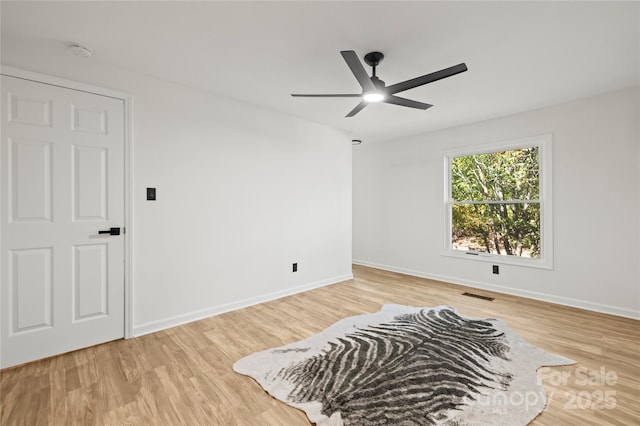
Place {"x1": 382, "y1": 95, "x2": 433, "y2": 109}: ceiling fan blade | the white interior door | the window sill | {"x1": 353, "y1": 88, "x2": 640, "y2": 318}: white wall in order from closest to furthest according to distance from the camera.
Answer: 1. the white interior door
2. {"x1": 382, "y1": 95, "x2": 433, "y2": 109}: ceiling fan blade
3. {"x1": 353, "y1": 88, "x2": 640, "y2": 318}: white wall
4. the window sill

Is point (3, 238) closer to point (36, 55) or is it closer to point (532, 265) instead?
point (36, 55)

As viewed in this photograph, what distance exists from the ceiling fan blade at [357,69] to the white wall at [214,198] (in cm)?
181

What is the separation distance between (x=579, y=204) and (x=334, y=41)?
3.54 meters

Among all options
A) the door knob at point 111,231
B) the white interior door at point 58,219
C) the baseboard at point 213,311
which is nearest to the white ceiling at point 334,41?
the white interior door at point 58,219

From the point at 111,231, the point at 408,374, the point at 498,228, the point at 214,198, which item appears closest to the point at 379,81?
the point at 214,198

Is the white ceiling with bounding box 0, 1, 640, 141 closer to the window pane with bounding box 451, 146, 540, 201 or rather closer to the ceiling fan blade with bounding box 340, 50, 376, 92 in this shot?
the ceiling fan blade with bounding box 340, 50, 376, 92

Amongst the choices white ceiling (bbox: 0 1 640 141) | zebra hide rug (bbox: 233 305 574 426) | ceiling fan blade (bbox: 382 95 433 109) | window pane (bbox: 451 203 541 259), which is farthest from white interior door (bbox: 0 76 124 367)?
window pane (bbox: 451 203 541 259)

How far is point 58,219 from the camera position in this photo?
2.43 m

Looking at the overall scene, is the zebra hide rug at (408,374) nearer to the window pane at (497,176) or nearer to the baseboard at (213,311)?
the baseboard at (213,311)

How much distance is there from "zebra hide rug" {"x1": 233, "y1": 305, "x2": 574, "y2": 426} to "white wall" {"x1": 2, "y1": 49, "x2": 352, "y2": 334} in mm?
1249

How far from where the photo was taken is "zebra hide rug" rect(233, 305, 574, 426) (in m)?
1.72

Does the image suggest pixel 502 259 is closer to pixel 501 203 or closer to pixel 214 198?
pixel 501 203

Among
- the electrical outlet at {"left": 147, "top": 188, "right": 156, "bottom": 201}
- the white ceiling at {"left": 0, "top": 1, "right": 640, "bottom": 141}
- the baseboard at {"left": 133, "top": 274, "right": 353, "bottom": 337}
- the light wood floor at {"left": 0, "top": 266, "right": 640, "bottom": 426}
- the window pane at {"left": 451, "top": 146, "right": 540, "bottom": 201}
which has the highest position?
the white ceiling at {"left": 0, "top": 1, "right": 640, "bottom": 141}

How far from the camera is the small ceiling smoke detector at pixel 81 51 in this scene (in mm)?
2322
